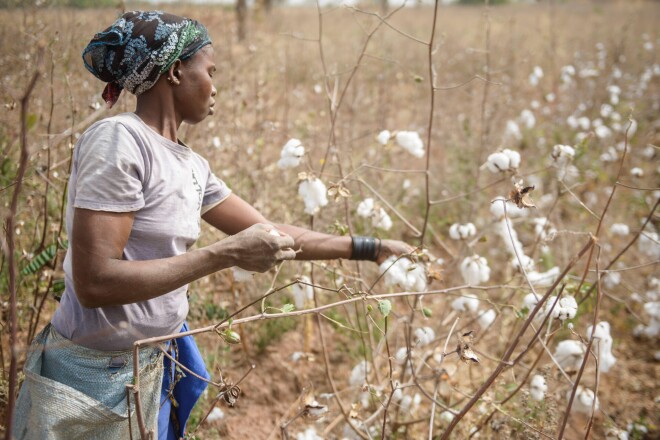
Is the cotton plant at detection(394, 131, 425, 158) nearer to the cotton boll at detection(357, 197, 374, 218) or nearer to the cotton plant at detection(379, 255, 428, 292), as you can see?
the cotton boll at detection(357, 197, 374, 218)

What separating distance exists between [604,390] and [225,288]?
1.93 meters

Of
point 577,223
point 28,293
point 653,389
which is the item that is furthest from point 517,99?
point 28,293

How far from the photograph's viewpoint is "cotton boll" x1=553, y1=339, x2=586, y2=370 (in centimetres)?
177

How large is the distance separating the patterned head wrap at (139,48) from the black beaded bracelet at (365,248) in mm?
746

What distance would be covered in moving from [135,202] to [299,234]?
61 centimetres

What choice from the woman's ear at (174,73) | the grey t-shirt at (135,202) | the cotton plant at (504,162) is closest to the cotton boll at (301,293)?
the grey t-shirt at (135,202)

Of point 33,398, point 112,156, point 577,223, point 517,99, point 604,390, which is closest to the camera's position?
point 112,156

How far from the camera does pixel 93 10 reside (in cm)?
392

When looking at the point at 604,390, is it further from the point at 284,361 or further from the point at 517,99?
the point at 517,99

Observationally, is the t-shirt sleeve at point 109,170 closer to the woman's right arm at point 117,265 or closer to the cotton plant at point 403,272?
the woman's right arm at point 117,265

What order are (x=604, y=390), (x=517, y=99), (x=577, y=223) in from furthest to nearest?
(x=517, y=99), (x=577, y=223), (x=604, y=390)

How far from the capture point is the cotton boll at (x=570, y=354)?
1.77 m

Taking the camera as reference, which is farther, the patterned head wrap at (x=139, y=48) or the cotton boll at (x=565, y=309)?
the cotton boll at (x=565, y=309)

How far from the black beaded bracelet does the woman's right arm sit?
59cm
